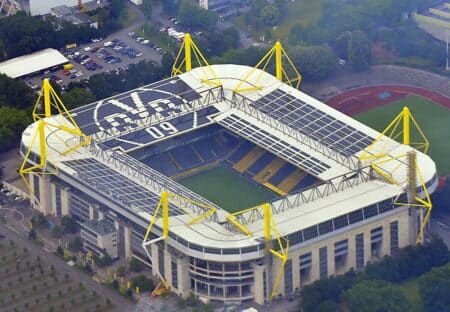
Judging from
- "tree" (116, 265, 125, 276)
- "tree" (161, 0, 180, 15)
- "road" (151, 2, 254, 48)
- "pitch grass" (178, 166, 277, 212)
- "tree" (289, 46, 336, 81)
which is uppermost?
"tree" (289, 46, 336, 81)

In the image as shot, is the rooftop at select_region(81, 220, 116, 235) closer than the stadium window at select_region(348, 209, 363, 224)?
No

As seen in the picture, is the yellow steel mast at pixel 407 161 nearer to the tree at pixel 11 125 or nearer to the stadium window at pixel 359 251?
the stadium window at pixel 359 251

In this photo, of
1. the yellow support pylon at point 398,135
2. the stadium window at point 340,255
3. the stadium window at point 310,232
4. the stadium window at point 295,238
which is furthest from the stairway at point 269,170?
the stadium window at point 295,238

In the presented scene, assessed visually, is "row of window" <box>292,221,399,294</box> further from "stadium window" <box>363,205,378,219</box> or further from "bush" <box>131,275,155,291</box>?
"bush" <box>131,275,155,291</box>

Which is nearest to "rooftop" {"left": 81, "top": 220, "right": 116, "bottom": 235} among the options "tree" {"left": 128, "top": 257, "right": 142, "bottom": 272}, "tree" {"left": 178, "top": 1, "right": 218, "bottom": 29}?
"tree" {"left": 128, "top": 257, "right": 142, "bottom": 272}

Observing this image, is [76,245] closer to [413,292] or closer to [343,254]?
[343,254]

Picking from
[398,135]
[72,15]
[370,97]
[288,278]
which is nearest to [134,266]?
[288,278]

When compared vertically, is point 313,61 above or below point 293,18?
above
